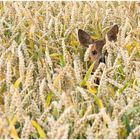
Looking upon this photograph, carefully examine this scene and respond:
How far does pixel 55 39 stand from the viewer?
180 inches

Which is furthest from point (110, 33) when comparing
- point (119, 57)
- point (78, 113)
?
point (78, 113)

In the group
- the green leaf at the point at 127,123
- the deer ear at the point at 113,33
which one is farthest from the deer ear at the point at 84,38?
the green leaf at the point at 127,123

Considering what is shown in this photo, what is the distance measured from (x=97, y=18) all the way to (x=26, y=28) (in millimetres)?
661

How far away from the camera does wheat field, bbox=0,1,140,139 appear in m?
2.71

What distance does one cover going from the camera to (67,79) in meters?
3.32

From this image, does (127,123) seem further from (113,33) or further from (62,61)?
(113,33)

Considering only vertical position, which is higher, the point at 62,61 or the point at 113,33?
the point at 113,33

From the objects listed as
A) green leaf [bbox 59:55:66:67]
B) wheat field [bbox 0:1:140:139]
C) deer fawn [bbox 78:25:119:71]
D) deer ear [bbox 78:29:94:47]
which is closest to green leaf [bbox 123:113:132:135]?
wheat field [bbox 0:1:140:139]

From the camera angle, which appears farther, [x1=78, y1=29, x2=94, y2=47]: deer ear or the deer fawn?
[x1=78, y1=29, x2=94, y2=47]: deer ear

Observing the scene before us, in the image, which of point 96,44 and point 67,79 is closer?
point 67,79

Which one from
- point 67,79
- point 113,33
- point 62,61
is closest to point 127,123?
point 67,79

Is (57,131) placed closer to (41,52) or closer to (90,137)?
(90,137)

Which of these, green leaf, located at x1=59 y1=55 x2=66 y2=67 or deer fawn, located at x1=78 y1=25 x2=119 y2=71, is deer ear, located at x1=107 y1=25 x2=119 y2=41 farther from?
green leaf, located at x1=59 y1=55 x2=66 y2=67

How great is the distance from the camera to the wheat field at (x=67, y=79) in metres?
2.71
